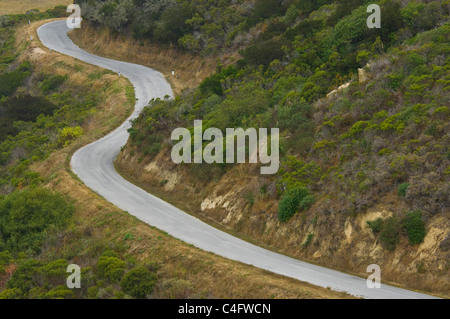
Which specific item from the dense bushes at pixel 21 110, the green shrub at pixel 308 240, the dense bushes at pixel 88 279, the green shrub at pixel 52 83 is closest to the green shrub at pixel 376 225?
the green shrub at pixel 308 240

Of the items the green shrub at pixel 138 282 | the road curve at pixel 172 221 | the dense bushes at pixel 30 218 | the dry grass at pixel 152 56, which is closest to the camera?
the road curve at pixel 172 221

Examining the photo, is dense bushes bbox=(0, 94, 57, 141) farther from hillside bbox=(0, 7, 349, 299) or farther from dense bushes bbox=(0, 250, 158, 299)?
dense bushes bbox=(0, 250, 158, 299)

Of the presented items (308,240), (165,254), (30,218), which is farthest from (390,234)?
(30,218)

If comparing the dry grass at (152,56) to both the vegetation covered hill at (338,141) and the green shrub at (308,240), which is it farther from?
the green shrub at (308,240)

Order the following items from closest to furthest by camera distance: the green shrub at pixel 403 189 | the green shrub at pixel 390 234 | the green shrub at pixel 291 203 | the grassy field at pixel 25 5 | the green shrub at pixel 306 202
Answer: the green shrub at pixel 390 234
the green shrub at pixel 403 189
the green shrub at pixel 306 202
the green shrub at pixel 291 203
the grassy field at pixel 25 5

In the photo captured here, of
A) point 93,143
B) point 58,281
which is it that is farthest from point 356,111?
point 93,143

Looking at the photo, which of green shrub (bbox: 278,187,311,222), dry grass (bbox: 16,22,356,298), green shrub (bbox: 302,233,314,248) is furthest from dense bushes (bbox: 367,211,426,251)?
green shrub (bbox: 278,187,311,222)
